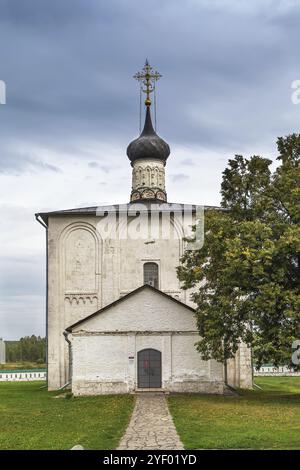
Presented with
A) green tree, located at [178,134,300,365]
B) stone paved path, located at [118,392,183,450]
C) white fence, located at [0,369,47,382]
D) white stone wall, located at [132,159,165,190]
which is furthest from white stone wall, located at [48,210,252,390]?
white fence, located at [0,369,47,382]

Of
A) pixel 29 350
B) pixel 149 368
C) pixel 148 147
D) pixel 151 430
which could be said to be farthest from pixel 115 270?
pixel 29 350

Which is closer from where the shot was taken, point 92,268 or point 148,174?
point 92,268

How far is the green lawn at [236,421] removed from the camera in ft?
35.9

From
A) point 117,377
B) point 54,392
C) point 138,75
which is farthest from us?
point 138,75

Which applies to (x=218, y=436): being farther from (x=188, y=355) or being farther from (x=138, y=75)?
(x=138, y=75)

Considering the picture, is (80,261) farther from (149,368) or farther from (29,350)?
(29,350)

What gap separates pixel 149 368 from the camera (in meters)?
22.8

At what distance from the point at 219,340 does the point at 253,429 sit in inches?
294

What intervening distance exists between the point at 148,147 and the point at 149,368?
48.3 ft

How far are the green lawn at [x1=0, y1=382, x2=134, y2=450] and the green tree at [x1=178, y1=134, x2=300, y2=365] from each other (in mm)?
4223

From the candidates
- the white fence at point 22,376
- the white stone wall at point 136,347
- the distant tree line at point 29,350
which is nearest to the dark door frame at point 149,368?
the white stone wall at point 136,347

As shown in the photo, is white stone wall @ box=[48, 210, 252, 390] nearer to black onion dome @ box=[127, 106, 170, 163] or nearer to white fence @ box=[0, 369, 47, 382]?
black onion dome @ box=[127, 106, 170, 163]

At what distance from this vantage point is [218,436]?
38.5 feet
